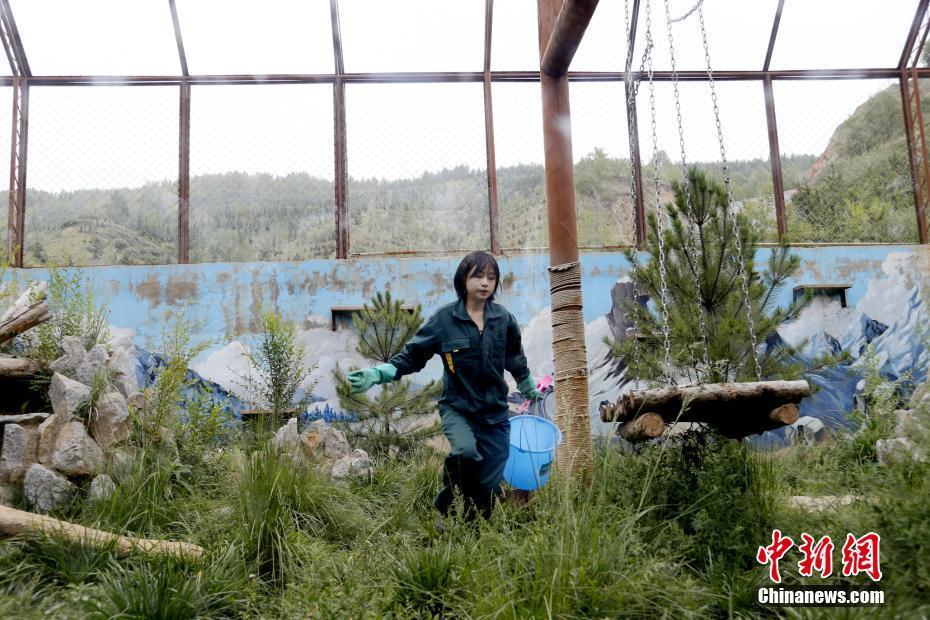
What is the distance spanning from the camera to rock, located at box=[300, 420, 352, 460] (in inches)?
225

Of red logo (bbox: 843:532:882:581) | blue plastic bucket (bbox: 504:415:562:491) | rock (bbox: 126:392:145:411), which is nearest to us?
red logo (bbox: 843:532:882:581)

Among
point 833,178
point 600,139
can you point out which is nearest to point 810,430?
point 833,178

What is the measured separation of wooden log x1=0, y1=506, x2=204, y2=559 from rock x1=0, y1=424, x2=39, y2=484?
762 millimetres

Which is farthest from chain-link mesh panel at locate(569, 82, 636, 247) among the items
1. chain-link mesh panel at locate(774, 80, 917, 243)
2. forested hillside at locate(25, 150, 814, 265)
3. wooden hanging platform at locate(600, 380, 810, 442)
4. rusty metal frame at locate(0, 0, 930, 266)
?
wooden hanging platform at locate(600, 380, 810, 442)

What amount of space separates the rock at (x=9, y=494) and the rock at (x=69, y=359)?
968mm

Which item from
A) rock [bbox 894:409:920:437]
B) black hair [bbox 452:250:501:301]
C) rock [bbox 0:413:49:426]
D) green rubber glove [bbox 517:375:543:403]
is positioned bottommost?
rock [bbox 894:409:920:437]

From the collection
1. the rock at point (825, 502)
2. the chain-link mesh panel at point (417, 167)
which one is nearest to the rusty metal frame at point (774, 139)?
the chain-link mesh panel at point (417, 167)

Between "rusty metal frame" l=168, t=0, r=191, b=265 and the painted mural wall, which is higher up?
"rusty metal frame" l=168, t=0, r=191, b=265

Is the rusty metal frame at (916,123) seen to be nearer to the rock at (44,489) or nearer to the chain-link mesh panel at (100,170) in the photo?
the chain-link mesh panel at (100,170)

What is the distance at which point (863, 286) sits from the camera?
27.5 feet

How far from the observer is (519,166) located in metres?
8.49

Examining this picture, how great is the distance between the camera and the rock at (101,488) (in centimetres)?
396

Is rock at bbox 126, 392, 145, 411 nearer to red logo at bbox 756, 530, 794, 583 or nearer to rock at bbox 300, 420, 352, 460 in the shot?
rock at bbox 300, 420, 352, 460

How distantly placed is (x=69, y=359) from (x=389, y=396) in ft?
9.18
